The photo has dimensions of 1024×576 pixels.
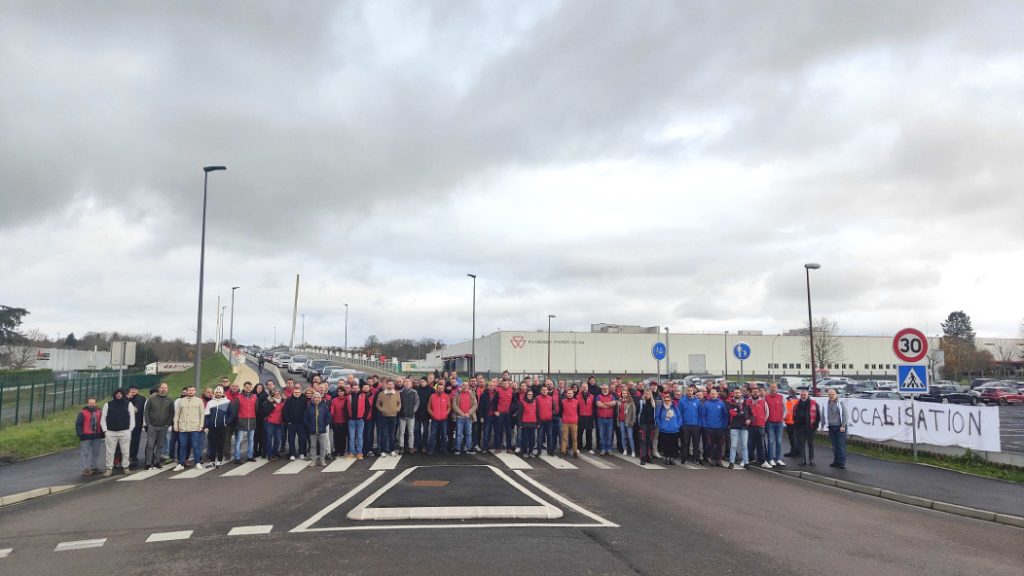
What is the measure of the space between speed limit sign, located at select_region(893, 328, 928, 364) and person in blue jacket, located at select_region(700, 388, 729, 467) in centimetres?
410

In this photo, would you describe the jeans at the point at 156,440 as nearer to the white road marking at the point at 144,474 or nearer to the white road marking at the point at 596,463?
the white road marking at the point at 144,474

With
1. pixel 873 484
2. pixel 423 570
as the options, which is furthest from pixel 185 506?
pixel 873 484

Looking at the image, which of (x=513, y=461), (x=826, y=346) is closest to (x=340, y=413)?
(x=513, y=461)

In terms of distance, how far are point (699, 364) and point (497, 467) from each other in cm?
2195

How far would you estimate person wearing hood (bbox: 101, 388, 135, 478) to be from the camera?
14.1m

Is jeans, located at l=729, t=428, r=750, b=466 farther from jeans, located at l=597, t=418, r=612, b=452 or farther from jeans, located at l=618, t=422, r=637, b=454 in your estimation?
jeans, located at l=597, t=418, r=612, b=452

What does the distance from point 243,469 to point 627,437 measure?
9.25 meters

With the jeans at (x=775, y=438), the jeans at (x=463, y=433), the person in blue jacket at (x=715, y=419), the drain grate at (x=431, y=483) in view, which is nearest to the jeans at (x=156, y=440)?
the drain grate at (x=431, y=483)

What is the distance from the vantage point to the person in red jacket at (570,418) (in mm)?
16984

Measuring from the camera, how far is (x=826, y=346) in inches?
Result: 2972

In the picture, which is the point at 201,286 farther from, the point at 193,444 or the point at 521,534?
the point at 521,534

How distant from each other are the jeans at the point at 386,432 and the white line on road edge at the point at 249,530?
25.3 ft

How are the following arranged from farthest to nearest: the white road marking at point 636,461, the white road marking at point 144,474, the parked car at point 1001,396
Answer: the parked car at point 1001,396, the white road marking at point 636,461, the white road marking at point 144,474

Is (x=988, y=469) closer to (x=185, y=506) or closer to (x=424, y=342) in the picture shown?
(x=185, y=506)
